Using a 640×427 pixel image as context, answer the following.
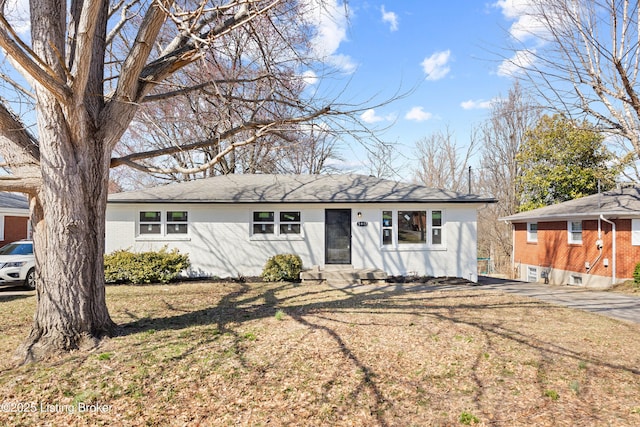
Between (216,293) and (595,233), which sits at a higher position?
(595,233)

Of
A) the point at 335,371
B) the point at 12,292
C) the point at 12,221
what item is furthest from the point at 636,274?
the point at 12,221

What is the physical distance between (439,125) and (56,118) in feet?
94.9

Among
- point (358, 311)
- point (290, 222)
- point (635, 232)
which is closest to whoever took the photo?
point (358, 311)

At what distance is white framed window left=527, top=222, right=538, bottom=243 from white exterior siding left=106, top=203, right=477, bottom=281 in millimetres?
7210

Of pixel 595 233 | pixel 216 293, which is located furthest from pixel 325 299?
pixel 595 233

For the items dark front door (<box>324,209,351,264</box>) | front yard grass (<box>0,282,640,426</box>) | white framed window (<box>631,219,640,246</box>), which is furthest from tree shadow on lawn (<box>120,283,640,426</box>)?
white framed window (<box>631,219,640,246</box>)

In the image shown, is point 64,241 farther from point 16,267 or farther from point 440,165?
point 440,165

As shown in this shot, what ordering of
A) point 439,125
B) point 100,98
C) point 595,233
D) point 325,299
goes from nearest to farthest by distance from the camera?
point 100,98, point 325,299, point 595,233, point 439,125

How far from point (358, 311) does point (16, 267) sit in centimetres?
1026

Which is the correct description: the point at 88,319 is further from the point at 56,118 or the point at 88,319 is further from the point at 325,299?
the point at 325,299

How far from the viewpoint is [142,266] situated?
1096 cm

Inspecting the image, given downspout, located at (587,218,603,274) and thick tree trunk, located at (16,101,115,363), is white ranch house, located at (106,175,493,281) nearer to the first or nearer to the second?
downspout, located at (587,218,603,274)

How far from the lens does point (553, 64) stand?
21.5 feet

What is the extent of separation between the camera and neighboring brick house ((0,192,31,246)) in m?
15.8
